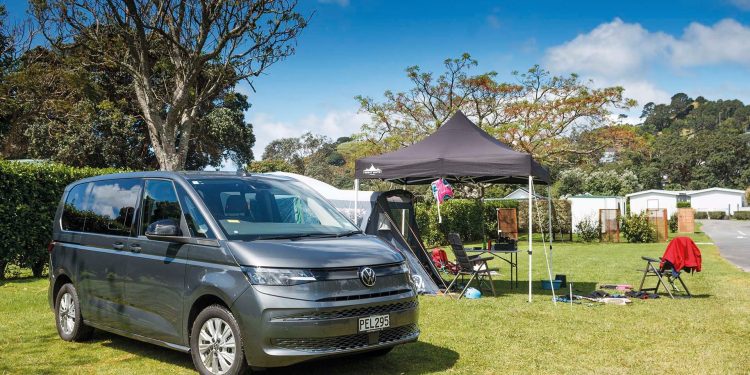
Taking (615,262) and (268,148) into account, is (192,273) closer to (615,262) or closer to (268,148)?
(615,262)

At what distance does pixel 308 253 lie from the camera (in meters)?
4.93

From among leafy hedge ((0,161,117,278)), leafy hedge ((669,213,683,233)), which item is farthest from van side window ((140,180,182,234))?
leafy hedge ((669,213,683,233))

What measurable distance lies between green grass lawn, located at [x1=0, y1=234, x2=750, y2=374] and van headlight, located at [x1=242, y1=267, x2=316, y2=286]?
119cm

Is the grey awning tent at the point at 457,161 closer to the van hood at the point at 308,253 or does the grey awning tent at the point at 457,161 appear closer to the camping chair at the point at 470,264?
the camping chair at the point at 470,264

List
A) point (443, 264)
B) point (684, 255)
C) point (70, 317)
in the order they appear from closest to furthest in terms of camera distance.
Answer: point (70, 317), point (684, 255), point (443, 264)

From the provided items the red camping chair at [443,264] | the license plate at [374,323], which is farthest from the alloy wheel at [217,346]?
the red camping chair at [443,264]

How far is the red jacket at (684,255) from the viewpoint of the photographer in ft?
35.1

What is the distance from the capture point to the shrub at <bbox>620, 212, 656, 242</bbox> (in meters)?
28.5

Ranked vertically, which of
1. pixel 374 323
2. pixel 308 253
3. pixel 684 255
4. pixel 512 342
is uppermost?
pixel 308 253

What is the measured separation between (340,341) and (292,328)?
1.33 feet

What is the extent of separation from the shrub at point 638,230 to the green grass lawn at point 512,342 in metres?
18.0

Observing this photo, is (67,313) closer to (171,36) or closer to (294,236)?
(294,236)

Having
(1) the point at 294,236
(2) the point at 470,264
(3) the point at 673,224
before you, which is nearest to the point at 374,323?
(1) the point at 294,236

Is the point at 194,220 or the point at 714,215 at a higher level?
the point at 714,215
